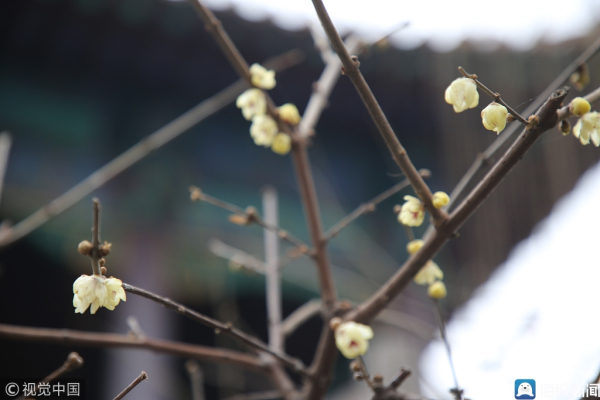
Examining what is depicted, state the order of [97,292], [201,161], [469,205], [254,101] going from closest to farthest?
[97,292] → [469,205] → [254,101] → [201,161]

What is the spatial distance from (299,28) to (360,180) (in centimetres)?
120

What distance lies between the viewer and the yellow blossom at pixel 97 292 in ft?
2.55

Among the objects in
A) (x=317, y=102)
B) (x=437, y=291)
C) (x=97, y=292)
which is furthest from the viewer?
(x=317, y=102)

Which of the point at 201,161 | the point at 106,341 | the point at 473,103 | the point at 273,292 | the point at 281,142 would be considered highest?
the point at 201,161

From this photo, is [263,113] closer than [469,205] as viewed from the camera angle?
No

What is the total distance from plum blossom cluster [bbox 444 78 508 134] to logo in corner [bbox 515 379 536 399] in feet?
2.06

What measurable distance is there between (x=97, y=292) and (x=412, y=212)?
55 centimetres

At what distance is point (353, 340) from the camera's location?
2.81 feet

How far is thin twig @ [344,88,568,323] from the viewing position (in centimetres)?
81

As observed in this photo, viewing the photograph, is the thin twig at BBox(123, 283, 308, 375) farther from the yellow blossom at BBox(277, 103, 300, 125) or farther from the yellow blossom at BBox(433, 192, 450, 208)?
the yellow blossom at BBox(277, 103, 300, 125)

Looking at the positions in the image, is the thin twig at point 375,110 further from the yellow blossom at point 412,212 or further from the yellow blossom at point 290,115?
the yellow blossom at point 290,115

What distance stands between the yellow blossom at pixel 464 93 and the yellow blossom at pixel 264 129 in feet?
1.85

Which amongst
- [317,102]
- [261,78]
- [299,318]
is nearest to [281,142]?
[261,78]

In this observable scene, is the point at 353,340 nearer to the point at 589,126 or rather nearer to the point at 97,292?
the point at 97,292
